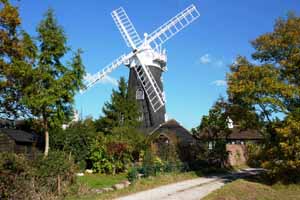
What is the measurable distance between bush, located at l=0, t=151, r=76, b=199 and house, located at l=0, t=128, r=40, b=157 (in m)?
11.5

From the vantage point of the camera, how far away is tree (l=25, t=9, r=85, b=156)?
20844 millimetres

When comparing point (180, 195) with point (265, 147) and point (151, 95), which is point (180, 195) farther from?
point (151, 95)

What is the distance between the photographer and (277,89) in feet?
55.5

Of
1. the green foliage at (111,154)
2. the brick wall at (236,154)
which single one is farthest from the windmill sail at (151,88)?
the green foliage at (111,154)

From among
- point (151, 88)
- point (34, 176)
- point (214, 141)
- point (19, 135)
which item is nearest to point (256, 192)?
point (34, 176)

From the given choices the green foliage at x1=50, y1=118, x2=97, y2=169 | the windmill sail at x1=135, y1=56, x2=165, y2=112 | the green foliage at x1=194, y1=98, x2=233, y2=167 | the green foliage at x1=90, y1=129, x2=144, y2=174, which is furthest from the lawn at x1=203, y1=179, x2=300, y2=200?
the windmill sail at x1=135, y1=56, x2=165, y2=112

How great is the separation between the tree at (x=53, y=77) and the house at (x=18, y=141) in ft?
12.1

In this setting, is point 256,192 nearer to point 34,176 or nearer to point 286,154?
point 286,154

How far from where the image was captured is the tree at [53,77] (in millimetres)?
20844

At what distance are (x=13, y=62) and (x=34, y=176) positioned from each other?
9.46 m

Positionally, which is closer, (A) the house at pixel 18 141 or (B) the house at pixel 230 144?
(A) the house at pixel 18 141

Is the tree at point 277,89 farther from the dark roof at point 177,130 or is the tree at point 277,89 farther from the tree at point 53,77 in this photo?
the dark roof at point 177,130

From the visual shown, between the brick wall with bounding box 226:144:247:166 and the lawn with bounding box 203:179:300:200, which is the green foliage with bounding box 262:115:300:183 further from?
the brick wall with bounding box 226:144:247:166

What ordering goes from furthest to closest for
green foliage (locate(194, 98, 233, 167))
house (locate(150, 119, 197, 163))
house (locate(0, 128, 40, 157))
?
green foliage (locate(194, 98, 233, 167)) < house (locate(150, 119, 197, 163)) < house (locate(0, 128, 40, 157))
